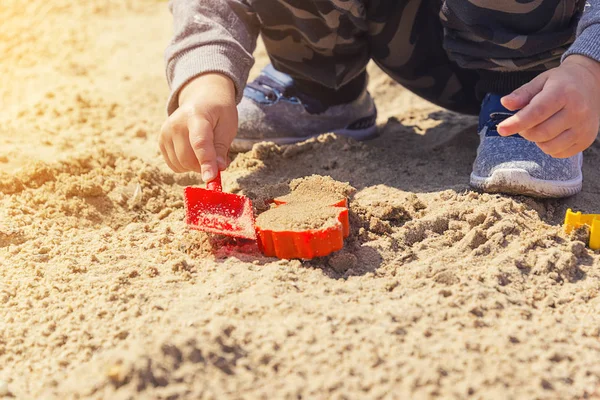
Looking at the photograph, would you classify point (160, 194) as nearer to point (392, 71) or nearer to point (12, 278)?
point (12, 278)

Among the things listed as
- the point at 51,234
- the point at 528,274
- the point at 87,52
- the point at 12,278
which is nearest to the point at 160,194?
the point at 51,234

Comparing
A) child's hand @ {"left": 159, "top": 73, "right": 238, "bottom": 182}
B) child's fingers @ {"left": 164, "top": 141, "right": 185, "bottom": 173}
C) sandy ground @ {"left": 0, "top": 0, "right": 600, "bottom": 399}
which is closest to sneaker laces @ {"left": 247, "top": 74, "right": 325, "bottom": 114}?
sandy ground @ {"left": 0, "top": 0, "right": 600, "bottom": 399}

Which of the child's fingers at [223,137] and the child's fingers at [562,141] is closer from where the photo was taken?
the child's fingers at [562,141]

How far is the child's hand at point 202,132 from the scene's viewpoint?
1324 millimetres

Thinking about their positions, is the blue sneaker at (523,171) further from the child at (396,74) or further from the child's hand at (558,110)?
the child's hand at (558,110)

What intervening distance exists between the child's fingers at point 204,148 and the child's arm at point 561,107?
0.57 meters

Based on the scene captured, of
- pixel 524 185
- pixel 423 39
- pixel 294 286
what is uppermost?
pixel 423 39

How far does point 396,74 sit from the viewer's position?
1798 mm

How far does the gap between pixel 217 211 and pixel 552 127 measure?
659mm

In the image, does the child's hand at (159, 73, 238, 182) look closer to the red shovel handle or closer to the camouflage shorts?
the red shovel handle

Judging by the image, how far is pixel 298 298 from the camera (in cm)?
104

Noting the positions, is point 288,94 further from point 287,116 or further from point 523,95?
point 523,95

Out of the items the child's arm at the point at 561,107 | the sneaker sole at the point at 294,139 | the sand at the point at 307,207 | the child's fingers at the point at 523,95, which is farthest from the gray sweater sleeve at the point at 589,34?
the sneaker sole at the point at 294,139

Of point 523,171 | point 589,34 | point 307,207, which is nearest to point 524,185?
point 523,171
